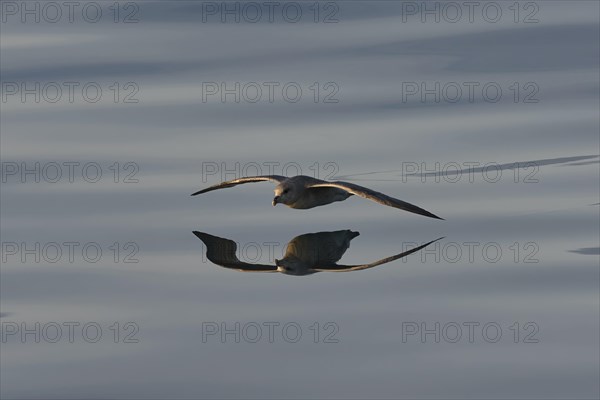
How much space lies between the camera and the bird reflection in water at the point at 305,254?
46.0 feet

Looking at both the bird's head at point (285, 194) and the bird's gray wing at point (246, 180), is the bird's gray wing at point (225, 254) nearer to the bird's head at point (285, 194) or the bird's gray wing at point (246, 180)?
the bird's head at point (285, 194)

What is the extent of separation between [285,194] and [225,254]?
1.50 metres

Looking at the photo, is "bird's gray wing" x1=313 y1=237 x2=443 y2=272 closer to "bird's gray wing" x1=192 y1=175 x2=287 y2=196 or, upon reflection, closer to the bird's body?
the bird's body

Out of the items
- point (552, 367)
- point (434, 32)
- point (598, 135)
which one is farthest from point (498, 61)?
point (552, 367)

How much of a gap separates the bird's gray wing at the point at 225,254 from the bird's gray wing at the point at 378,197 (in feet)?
4.87

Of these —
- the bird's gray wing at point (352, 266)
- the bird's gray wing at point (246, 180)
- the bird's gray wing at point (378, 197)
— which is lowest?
the bird's gray wing at point (352, 266)

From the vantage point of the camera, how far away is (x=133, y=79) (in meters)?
20.7

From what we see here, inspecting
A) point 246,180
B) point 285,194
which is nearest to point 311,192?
point 285,194

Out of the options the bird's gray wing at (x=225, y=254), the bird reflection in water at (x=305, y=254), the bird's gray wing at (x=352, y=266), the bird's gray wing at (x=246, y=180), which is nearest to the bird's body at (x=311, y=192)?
the bird's gray wing at (x=246, y=180)

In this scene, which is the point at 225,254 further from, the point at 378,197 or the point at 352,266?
the point at 378,197

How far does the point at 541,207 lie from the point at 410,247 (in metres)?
1.77

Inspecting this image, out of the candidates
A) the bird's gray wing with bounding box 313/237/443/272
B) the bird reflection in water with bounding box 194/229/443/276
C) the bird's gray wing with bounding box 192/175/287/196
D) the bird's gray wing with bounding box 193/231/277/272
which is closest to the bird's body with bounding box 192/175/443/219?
the bird's gray wing with bounding box 192/175/287/196

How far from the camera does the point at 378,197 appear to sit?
1545 centimetres

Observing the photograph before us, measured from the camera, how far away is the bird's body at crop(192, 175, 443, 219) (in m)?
15.4
